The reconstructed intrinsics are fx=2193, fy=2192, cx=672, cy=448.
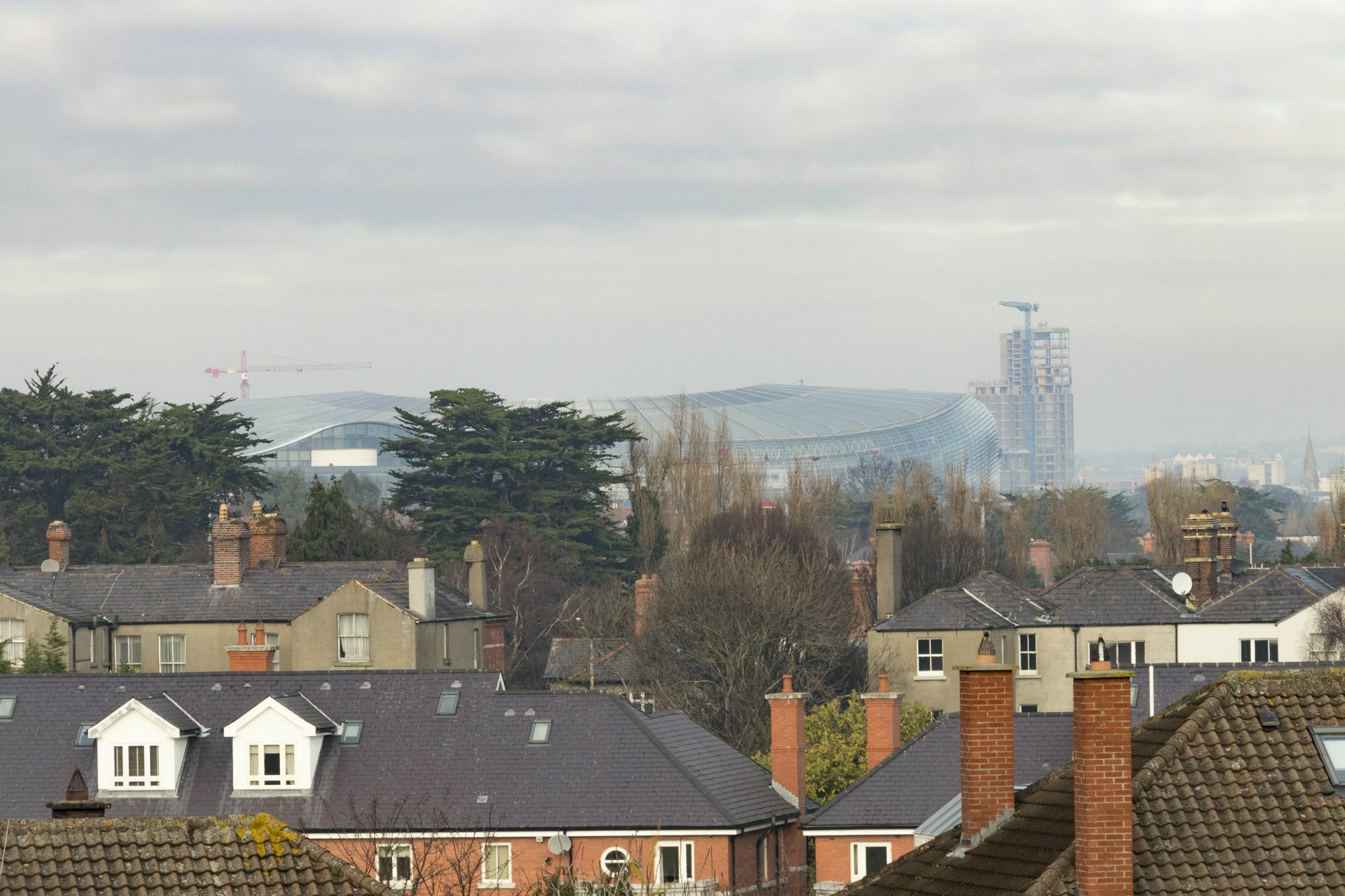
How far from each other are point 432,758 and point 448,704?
1551 millimetres

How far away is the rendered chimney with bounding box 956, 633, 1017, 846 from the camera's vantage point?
1919 centimetres

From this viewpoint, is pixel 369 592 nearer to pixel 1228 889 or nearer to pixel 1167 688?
pixel 1167 688

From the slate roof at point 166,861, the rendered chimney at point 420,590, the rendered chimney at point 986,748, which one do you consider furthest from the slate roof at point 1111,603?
the slate roof at point 166,861

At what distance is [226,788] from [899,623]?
94.5ft

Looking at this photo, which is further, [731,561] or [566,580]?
[566,580]

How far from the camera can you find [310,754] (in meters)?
40.7

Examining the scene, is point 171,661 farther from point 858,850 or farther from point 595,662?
point 858,850

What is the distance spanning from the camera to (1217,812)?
17250mm

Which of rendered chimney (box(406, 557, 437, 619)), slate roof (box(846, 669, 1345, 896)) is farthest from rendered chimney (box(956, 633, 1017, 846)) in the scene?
rendered chimney (box(406, 557, 437, 619))

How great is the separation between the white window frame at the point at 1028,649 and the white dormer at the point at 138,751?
31.5 meters

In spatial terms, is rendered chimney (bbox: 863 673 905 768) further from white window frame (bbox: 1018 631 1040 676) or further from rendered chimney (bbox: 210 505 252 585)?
rendered chimney (bbox: 210 505 252 585)

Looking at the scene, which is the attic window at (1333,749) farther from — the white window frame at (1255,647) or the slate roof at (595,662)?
the slate roof at (595,662)

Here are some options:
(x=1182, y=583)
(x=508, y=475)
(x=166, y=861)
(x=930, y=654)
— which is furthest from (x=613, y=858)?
(x=508, y=475)

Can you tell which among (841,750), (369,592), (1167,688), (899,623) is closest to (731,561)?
(899,623)
